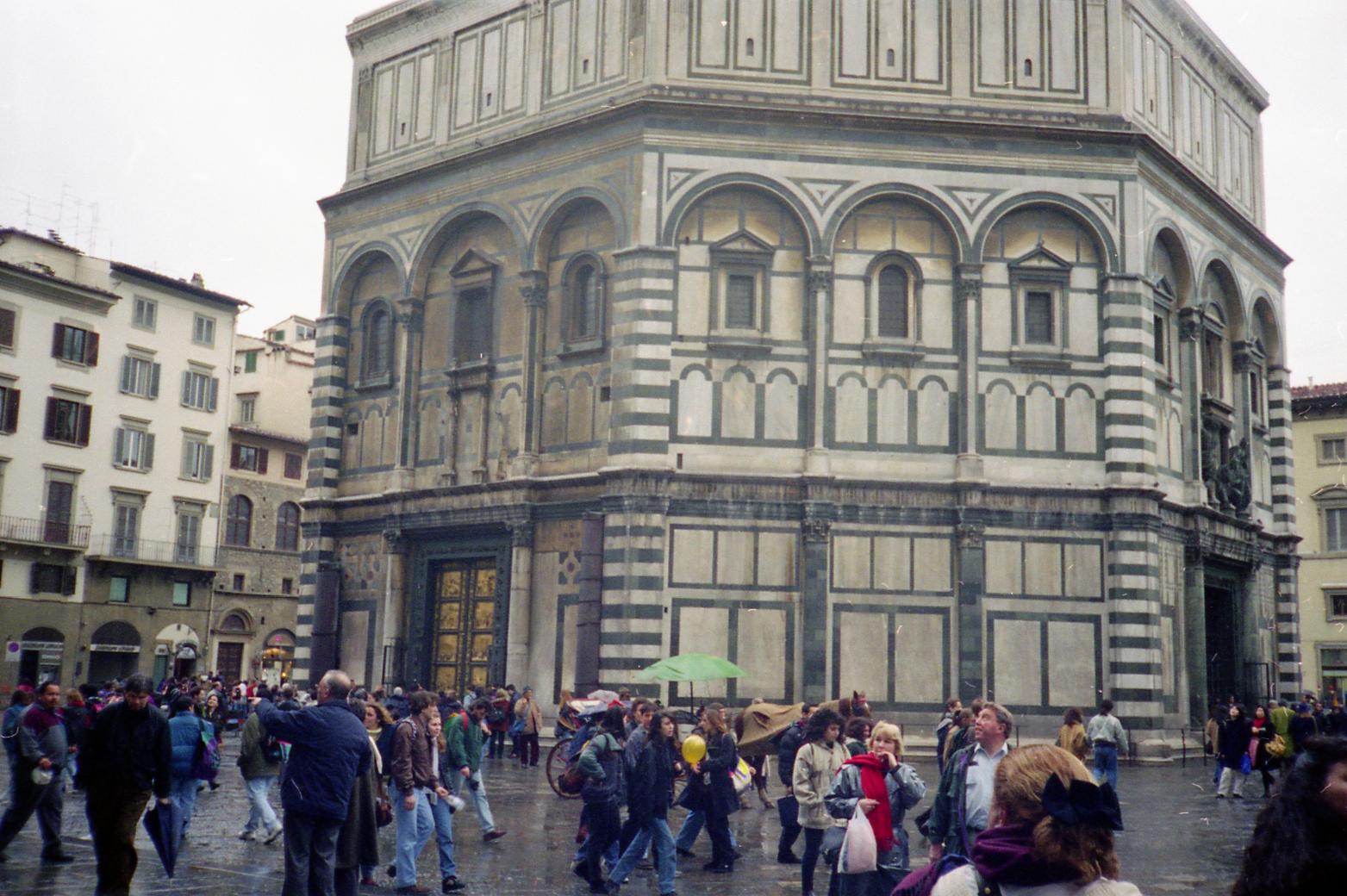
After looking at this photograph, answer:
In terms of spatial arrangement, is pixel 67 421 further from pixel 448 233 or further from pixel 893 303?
pixel 893 303

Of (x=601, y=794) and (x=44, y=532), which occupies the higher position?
(x=44, y=532)

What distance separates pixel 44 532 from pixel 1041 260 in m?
32.5

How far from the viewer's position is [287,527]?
55125 mm

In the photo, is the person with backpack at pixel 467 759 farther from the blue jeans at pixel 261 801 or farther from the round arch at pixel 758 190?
the round arch at pixel 758 190

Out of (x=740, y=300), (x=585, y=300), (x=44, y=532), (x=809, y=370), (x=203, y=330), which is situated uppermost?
(x=203, y=330)

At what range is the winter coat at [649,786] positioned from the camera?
11.6 m

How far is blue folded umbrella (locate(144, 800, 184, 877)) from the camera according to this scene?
10.7m

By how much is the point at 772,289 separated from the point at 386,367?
376 inches

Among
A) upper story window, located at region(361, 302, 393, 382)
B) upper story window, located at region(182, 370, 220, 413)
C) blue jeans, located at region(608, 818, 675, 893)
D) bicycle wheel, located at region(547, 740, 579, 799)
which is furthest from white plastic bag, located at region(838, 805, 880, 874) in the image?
upper story window, located at region(182, 370, 220, 413)

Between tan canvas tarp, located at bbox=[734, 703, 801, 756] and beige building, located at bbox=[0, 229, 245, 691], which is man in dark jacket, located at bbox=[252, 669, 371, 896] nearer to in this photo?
tan canvas tarp, located at bbox=[734, 703, 801, 756]

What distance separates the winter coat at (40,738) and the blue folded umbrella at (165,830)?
2016 mm

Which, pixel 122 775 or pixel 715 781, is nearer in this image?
pixel 122 775

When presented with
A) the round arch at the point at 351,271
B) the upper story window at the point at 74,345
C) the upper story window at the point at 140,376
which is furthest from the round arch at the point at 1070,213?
the upper story window at the point at 140,376

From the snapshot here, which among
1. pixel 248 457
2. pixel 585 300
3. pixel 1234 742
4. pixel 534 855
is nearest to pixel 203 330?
pixel 248 457
